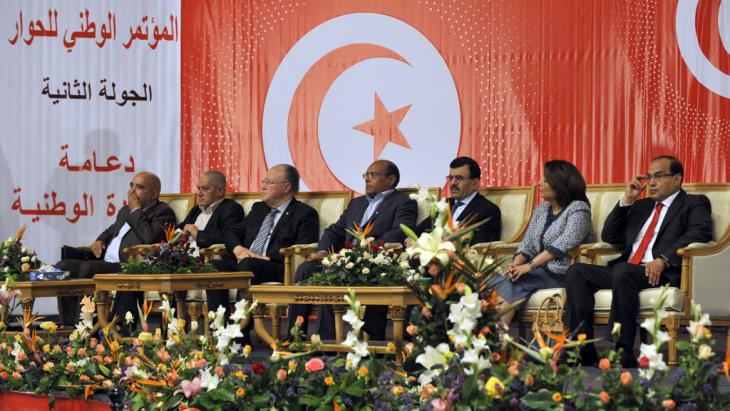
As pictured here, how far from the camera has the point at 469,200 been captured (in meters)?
Answer: 5.92

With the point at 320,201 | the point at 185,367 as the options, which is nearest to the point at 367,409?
the point at 185,367

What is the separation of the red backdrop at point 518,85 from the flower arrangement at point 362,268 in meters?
2.35

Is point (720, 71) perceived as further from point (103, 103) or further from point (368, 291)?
point (103, 103)

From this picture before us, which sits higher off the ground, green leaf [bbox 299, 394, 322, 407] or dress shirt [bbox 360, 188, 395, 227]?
dress shirt [bbox 360, 188, 395, 227]

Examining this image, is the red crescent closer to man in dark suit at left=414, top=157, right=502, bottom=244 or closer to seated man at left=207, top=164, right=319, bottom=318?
seated man at left=207, top=164, right=319, bottom=318

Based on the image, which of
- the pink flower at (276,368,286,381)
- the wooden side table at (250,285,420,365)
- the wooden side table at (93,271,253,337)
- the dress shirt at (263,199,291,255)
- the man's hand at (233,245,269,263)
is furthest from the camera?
the dress shirt at (263,199,291,255)

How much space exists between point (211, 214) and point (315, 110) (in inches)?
46.8

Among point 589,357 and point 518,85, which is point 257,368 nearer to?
point 589,357

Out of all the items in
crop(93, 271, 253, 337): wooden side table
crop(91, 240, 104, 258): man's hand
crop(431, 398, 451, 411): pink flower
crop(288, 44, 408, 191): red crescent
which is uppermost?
crop(288, 44, 408, 191): red crescent

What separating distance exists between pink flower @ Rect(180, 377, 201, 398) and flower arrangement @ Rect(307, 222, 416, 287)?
6.26 ft

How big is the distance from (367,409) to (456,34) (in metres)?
4.75

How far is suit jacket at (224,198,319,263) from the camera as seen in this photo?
627 centimetres

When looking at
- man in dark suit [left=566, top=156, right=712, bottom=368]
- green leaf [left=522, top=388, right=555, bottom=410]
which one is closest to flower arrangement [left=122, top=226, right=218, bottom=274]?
man in dark suit [left=566, top=156, right=712, bottom=368]

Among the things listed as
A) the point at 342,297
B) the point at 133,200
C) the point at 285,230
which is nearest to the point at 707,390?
the point at 342,297
